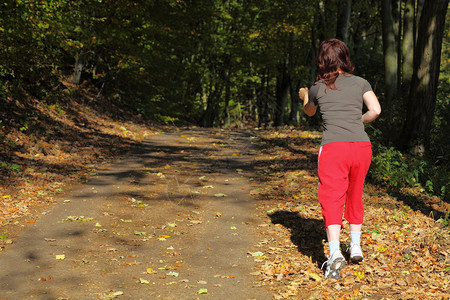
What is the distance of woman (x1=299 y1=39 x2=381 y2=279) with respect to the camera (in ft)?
16.4

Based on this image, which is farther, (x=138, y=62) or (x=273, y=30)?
(x=273, y=30)

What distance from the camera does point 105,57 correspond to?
2256 cm

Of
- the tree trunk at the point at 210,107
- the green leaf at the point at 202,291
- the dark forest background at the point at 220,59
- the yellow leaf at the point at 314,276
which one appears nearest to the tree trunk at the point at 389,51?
the dark forest background at the point at 220,59

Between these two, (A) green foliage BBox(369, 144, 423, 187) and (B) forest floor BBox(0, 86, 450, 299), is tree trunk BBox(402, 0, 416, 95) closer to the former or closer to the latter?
(B) forest floor BBox(0, 86, 450, 299)

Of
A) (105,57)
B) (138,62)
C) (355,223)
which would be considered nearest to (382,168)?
(355,223)

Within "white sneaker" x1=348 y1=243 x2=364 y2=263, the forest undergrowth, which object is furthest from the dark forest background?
"white sneaker" x1=348 y1=243 x2=364 y2=263

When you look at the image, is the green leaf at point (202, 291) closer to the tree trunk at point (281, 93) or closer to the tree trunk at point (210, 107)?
the tree trunk at point (210, 107)

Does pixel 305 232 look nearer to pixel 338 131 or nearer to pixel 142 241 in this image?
pixel 142 241

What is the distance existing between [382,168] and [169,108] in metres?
16.5

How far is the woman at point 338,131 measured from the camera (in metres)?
4.99

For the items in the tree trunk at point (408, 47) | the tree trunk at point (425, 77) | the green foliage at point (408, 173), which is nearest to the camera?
the green foliage at point (408, 173)

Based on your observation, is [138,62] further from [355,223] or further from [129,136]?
[355,223]

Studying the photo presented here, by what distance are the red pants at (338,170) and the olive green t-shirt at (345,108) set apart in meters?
0.08

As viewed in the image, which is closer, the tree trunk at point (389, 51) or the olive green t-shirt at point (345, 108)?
the olive green t-shirt at point (345, 108)
